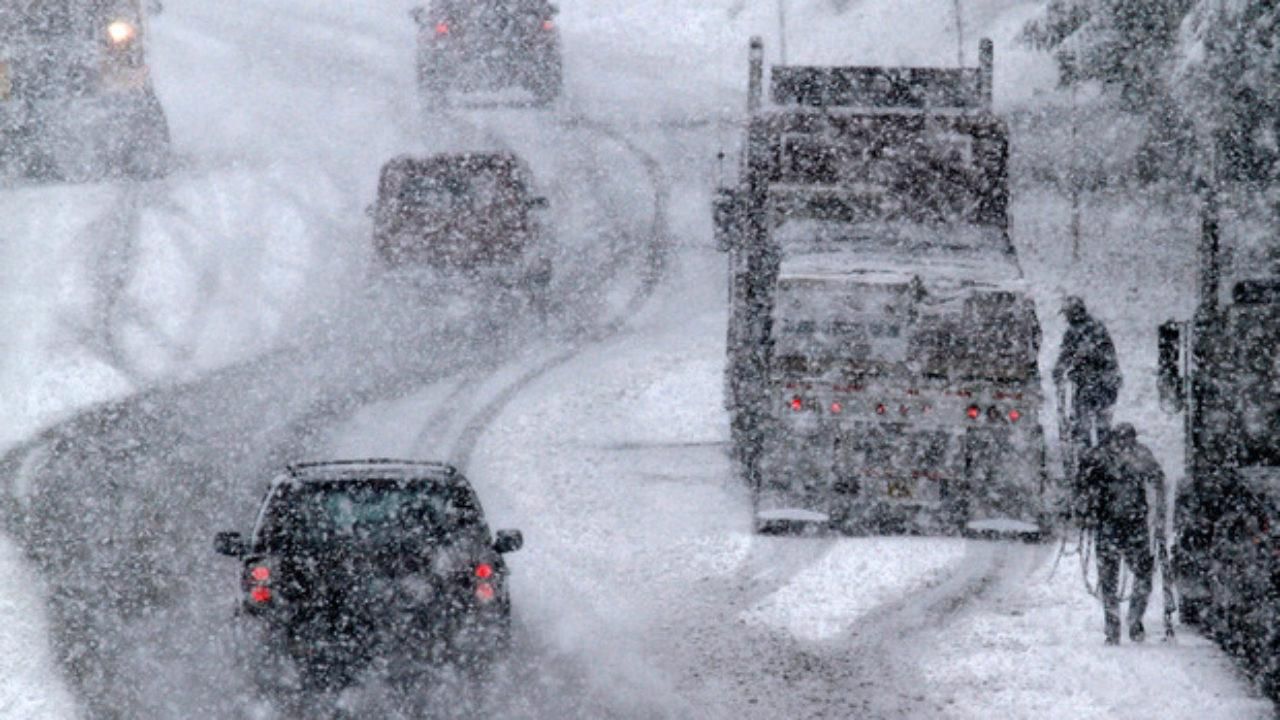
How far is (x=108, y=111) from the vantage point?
28219mm

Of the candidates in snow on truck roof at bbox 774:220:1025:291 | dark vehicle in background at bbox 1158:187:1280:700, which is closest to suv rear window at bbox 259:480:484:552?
dark vehicle in background at bbox 1158:187:1280:700

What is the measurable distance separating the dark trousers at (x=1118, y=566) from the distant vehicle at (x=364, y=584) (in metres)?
3.98

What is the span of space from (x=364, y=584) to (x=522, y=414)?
10294 millimetres

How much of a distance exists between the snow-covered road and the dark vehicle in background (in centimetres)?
35

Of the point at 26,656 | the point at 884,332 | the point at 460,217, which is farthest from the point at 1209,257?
the point at 460,217

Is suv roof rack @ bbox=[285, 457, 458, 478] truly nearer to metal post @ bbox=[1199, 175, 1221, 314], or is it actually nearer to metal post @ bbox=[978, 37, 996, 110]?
metal post @ bbox=[1199, 175, 1221, 314]

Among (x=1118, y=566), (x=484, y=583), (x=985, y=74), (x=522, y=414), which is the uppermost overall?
(x=985, y=74)

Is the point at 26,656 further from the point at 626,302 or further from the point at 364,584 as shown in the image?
the point at 626,302

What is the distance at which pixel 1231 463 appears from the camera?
11.9 meters

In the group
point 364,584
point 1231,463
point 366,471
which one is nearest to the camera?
point 364,584

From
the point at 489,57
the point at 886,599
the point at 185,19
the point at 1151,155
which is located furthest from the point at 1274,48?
the point at 185,19

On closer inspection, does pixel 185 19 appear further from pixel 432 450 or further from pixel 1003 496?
pixel 1003 496

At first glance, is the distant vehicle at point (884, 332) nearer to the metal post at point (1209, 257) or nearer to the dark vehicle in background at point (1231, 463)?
the dark vehicle in background at point (1231, 463)

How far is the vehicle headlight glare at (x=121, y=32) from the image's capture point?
88.7 ft
